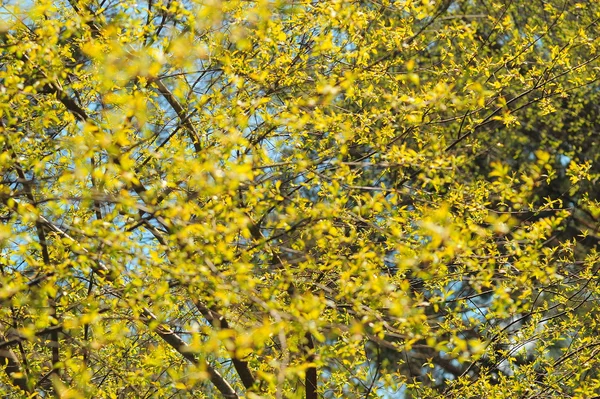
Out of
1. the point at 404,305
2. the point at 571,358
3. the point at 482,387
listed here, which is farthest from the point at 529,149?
the point at 404,305

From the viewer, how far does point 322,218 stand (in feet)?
15.5

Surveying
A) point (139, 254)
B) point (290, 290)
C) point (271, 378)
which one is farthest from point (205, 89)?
point (271, 378)

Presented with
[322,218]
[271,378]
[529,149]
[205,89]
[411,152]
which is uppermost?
[529,149]

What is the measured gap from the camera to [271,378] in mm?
3912

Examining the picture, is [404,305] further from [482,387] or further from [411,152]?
[482,387]

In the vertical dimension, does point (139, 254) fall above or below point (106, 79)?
below

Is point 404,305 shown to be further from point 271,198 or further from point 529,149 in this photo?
point 529,149

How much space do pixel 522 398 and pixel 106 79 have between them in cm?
447

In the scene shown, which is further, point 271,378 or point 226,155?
point 226,155

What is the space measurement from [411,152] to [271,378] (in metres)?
1.68

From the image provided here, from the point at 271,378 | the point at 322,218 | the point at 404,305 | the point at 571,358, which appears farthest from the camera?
the point at 571,358

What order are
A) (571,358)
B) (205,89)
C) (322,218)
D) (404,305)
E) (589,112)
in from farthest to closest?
(589,112) → (571,358) → (205,89) → (322,218) → (404,305)

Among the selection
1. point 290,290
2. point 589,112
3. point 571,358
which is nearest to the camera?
point 290,290

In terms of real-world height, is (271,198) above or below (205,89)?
below
